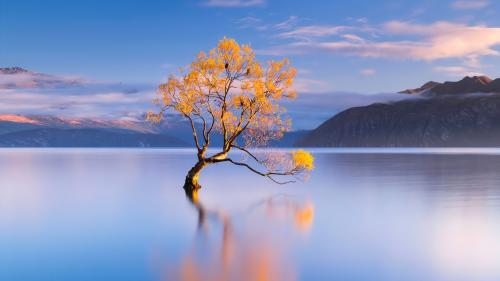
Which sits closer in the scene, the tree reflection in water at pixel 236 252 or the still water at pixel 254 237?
the tree reflection in water at pixel 236 252

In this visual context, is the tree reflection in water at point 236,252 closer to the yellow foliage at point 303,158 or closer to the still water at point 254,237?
the still water at point 254,237

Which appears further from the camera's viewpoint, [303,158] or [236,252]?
[303,158]

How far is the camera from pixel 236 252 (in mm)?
20562

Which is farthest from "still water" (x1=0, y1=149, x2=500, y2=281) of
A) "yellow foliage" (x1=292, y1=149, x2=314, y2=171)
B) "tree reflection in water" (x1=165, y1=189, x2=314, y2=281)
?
"yellow foliage" (x1=292, y1=149, x2=314, y2=171)

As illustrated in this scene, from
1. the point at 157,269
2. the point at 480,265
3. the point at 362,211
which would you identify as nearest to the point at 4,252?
the point at 157,269

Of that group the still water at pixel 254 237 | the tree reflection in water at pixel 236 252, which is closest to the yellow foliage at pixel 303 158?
the still water at pixel 254 237

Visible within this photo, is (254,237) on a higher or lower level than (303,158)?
lower

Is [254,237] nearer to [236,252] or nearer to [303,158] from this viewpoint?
[236,252]

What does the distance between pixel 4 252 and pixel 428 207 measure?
26.0 m

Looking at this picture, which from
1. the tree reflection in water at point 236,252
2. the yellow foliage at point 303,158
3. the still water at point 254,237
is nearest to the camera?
the tree reflection in water at point 236,252

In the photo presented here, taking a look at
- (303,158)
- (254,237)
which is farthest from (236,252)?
(303,158)

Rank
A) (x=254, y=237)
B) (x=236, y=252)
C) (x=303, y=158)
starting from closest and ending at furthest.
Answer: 1. (x=236, y=252)
2. (x=254, y=237)
3. (x=303, y=158)

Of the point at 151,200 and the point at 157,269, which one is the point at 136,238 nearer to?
the point at 157,269

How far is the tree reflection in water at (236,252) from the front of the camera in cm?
1694
